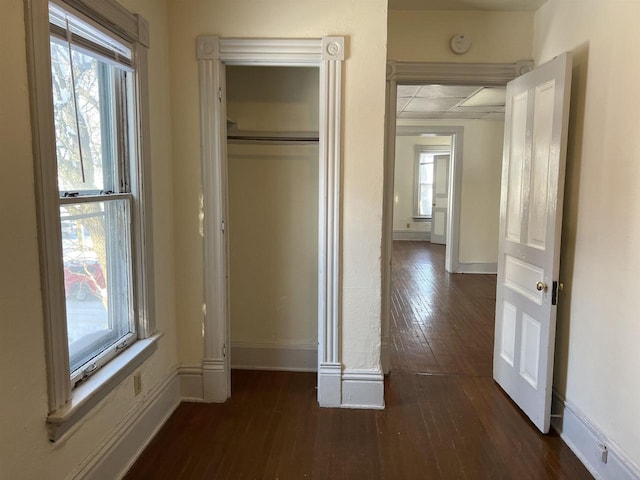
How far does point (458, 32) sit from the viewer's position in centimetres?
342

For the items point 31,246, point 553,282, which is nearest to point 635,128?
point 553,282

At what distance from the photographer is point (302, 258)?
11.8ft

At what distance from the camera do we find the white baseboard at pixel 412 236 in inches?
468

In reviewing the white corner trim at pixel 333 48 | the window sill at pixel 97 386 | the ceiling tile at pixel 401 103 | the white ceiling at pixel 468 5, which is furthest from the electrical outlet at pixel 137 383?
the ceiling tile at pixel 401 103

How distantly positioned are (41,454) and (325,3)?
8.65 feet

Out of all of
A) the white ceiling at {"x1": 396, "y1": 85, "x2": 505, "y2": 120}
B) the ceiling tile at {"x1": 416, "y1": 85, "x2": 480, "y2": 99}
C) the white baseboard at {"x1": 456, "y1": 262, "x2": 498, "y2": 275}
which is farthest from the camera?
the white baseboard at {"x1": 456, "y1": 262, "x2": 498, "y2": 275}

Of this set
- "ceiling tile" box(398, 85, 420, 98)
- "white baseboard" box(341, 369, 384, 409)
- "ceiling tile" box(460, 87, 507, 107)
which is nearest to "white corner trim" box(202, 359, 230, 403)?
"white baseboard" box(341, 369, 384, 409)

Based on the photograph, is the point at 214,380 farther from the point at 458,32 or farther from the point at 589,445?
the point at 458,32

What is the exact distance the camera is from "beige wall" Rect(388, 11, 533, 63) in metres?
3.38

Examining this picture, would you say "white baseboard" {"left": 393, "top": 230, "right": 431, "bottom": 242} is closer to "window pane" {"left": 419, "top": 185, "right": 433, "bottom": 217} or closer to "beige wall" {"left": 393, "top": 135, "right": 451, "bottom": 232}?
"beige wall" {"left": 393, "top": 135, "right": 451, "bottom": 232}

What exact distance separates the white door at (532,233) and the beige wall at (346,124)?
3.02 feet

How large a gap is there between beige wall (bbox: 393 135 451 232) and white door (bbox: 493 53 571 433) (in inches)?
326

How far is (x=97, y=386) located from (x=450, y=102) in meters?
5.56

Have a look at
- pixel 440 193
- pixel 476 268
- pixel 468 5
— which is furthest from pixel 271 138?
pixel 440 193
